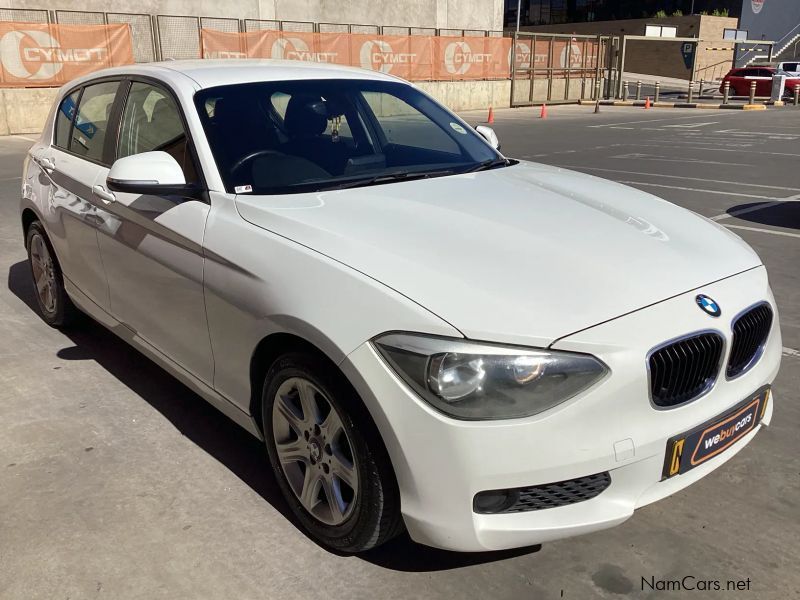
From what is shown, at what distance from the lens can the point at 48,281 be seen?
4.97 meters

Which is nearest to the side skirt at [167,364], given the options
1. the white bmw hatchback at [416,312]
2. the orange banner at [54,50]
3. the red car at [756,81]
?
the white bmw hatchback at [416,312]

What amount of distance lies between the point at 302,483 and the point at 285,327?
0.67 m

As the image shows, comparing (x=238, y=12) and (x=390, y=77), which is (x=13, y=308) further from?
(x=238, y=12)

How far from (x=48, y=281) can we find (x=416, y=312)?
3632 millimetres

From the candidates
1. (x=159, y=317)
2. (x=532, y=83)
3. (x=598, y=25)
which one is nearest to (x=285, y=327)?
(x=159, y=317)

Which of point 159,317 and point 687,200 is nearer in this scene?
point 159,317

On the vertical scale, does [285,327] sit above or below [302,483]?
above

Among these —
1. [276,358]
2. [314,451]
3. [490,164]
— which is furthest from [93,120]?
[314,451]

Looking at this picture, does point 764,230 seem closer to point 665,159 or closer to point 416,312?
point 665,159

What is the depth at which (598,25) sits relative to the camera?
62.2 meters

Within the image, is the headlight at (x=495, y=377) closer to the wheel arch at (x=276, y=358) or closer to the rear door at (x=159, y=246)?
the wheel arch at (x=276, y=358)

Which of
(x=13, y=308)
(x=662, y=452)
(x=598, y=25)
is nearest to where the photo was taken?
(x=662, y=452)

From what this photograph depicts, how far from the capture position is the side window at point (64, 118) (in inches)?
181

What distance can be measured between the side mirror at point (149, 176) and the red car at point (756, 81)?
37.0m
